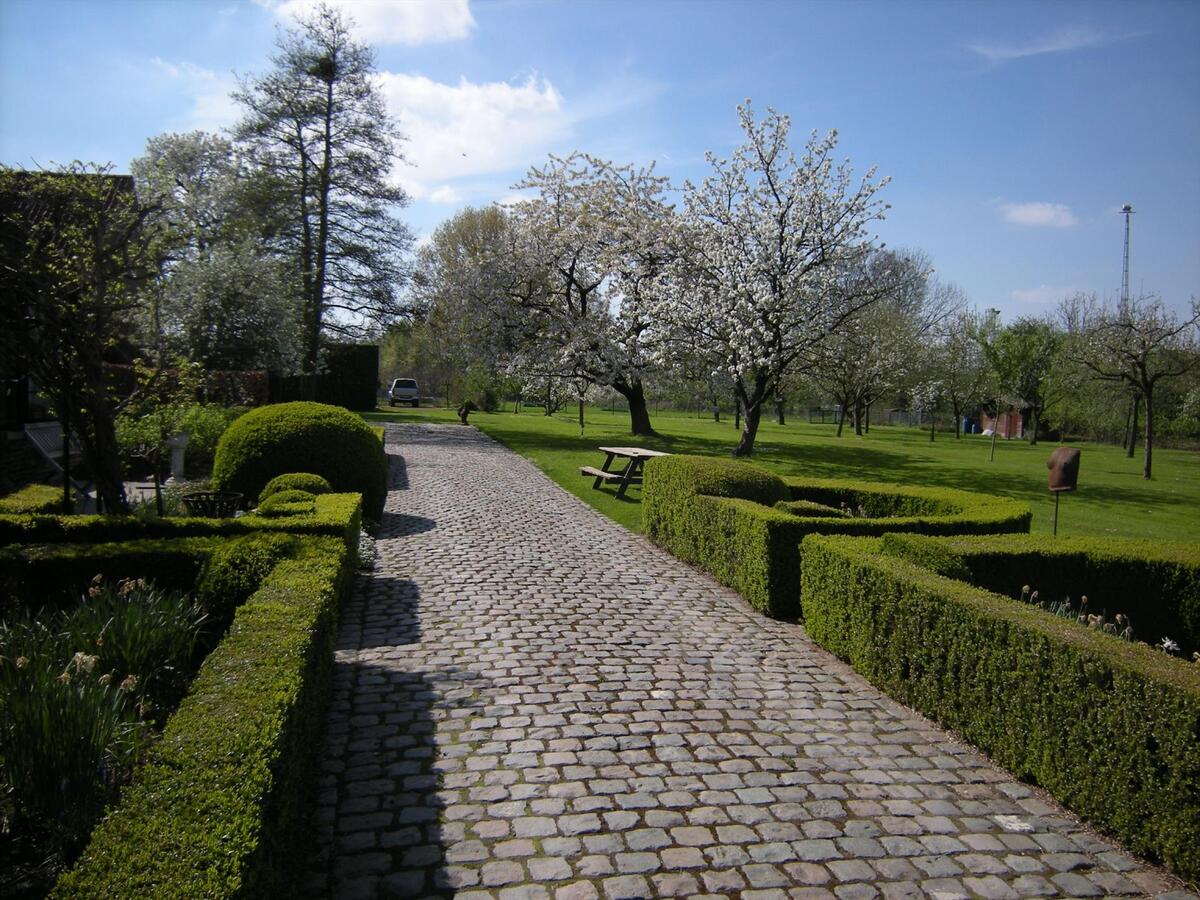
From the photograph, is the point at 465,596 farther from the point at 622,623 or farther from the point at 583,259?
the point at 583,259

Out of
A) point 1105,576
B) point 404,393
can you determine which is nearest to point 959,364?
point 404,393

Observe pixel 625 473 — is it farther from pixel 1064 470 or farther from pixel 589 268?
pixel 589 268

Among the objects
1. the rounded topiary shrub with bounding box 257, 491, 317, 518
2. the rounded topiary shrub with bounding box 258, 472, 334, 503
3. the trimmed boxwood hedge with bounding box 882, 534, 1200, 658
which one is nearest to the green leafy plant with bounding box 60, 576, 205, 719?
the rounded topiary shrub with bounding box 257, 491, 317, 518

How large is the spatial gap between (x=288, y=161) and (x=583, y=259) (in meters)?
11.0

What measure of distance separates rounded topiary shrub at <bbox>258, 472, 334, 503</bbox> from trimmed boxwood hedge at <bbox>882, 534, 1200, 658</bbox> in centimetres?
650

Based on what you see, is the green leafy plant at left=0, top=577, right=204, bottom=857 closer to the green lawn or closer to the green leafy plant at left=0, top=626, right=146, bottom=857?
the green leafy plant at left=0, top=626, right=146, bottom=857

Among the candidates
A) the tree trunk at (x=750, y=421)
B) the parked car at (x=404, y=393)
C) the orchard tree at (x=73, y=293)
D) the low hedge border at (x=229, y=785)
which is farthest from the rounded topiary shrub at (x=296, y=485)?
the parked car at (x=404, y=393)

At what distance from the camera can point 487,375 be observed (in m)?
30.3

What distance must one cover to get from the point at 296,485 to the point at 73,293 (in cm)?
322

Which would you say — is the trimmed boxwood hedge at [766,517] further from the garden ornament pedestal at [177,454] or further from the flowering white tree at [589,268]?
the flowering white tree at [589,268]

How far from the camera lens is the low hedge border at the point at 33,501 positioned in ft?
24.2

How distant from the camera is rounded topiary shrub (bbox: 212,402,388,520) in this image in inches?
410

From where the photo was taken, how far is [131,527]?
620 cm

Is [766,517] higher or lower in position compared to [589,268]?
lower
